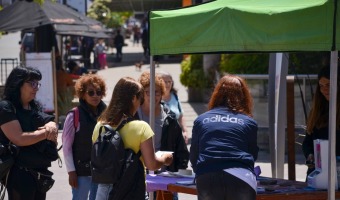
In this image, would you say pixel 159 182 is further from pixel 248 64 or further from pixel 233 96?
pixel 248 64

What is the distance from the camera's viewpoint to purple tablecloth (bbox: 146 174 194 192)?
6977 millimetres

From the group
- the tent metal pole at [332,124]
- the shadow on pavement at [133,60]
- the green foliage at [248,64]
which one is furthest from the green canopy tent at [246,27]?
the shadow on pavement at [133,60]

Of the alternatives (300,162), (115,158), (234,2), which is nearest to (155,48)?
(234,2)

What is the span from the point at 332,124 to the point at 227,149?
0.85m

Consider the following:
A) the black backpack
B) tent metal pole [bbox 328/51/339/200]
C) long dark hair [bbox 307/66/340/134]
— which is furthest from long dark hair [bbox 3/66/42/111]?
tent metal pole [bbox 328/51/339/200]

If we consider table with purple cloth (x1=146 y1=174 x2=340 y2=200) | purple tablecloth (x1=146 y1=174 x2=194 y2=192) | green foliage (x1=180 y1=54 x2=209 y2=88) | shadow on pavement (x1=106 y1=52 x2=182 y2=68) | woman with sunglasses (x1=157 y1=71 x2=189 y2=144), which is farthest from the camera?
shadow on pavement (x1=106 y1=52 x2=182 y2=68)

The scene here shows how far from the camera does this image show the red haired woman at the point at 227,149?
5.63 metres

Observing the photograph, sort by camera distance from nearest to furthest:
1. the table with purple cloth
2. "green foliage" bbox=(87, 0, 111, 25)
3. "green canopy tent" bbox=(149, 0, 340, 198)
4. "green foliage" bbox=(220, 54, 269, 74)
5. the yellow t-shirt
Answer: "green canopy tent" bbox=(149, 0, 340, 198) < the yellow t-shirt < the table with purple cloth < "green foliage" bbox=(220, 54, 269, 74) < "green foliage" bbox=(87, 0, 111, 25)

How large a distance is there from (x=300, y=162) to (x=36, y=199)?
281 inches

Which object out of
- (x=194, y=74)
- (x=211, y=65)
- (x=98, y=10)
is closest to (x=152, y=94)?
(x=211, y=65)

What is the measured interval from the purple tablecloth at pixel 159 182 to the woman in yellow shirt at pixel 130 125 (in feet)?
3.10

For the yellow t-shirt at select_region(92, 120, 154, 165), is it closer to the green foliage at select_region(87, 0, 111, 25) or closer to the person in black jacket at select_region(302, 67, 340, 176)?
the person in black jacket at select_region(302, 67, 340, 176)

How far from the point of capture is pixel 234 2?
21.1ft

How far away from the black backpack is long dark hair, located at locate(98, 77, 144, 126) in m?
0.07
